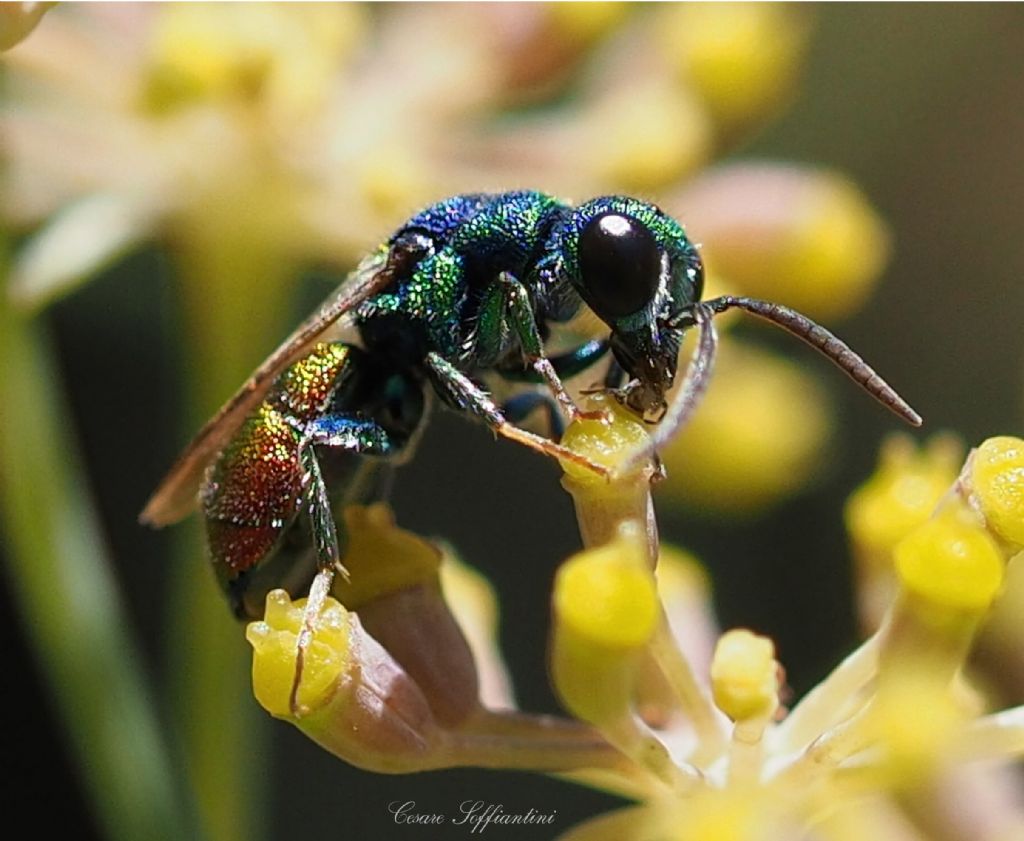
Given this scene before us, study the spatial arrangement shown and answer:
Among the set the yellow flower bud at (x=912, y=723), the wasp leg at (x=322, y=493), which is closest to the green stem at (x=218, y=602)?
the wasp leg at (x=322, y=493)

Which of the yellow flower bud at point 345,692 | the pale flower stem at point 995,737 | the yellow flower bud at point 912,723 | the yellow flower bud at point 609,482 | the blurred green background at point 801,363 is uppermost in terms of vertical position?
the yellow flower bud at point 609,482

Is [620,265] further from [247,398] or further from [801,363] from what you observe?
[801,363]

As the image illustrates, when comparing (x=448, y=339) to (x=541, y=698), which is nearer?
(x=448, y=339)

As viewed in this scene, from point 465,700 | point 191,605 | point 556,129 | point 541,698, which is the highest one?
point 556,129

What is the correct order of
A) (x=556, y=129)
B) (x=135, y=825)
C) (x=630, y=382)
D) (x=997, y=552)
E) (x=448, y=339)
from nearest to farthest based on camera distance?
(x=997, y=552) → (x=630, y=382) → (x=448, y=339) → (x=135, y=825) → (x=556, y=129)

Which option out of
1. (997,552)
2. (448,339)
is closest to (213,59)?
(448,339)

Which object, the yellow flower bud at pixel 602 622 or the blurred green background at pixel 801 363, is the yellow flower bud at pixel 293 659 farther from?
the blurred green background at pixel 801 363

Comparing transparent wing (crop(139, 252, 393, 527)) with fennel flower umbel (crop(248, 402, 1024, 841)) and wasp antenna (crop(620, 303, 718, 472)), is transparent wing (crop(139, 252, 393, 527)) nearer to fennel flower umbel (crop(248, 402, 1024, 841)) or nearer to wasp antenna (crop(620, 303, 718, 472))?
fennel flower umbel (crop(248, 402, 1024, 841))

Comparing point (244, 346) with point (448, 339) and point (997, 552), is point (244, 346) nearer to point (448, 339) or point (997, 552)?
point (448, 339)
